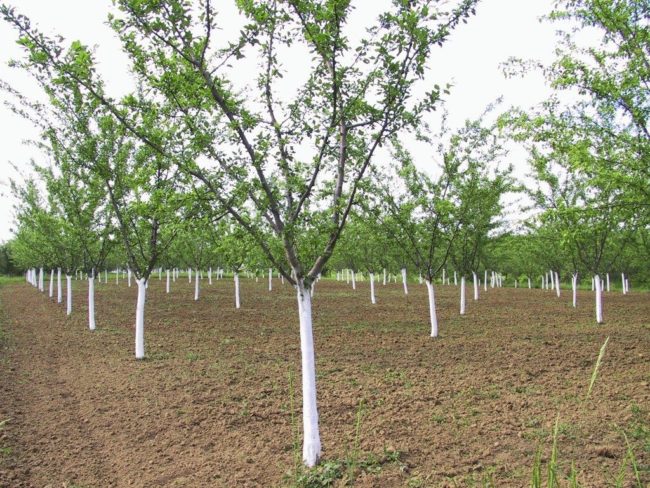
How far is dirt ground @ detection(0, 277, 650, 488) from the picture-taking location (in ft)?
14.1

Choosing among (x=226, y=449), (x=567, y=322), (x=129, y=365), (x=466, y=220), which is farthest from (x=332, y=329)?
(x=226, y=449)

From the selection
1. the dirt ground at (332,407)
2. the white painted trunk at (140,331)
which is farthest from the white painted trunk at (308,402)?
the white painted trunk at (140,331)

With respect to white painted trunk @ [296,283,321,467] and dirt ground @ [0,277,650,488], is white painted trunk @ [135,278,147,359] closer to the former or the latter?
dirt ground @ [0,277,650,488]

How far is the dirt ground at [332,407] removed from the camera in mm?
4312

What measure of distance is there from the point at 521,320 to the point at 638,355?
5695mm

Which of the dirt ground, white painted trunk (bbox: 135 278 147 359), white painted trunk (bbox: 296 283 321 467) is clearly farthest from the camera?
white painted trunk (bbox: 135 278 147 359)

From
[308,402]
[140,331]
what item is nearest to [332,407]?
[308,402]

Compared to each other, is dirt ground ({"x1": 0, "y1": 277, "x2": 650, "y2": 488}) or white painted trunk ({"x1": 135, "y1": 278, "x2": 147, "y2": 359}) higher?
white painted trunk ({"x1": 135, "y1": 278, "x2": 147, "y2": 359})

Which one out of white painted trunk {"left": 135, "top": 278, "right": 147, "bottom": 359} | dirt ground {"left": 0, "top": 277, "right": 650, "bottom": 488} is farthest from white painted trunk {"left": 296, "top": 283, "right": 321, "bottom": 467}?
white painted trunk {"left": 135, "top": 278, "right": 147, "bottom": 359}

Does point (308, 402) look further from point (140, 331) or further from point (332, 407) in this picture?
point (140, 331)

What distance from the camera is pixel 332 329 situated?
41.4ft

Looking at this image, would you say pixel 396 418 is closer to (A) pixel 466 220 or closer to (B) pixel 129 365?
(B) pixel 129 365

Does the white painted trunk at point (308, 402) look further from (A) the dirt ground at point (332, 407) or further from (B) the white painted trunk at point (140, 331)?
(B) the white painted trunk at point (140, 331)

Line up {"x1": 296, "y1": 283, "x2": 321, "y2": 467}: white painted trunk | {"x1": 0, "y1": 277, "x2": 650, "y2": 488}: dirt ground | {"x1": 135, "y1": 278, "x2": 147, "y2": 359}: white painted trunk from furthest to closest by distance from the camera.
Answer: {"x1": 135, "y1": 278, "x2": 147, "y2": 359}: white painted trunk < {"x1": 296, "y1": 283, "x2": 321, "y2": 467}: white painted trunk < {"x1": 0, "y1": 277, "x2": 650, "y2": 488}: dirt ground
